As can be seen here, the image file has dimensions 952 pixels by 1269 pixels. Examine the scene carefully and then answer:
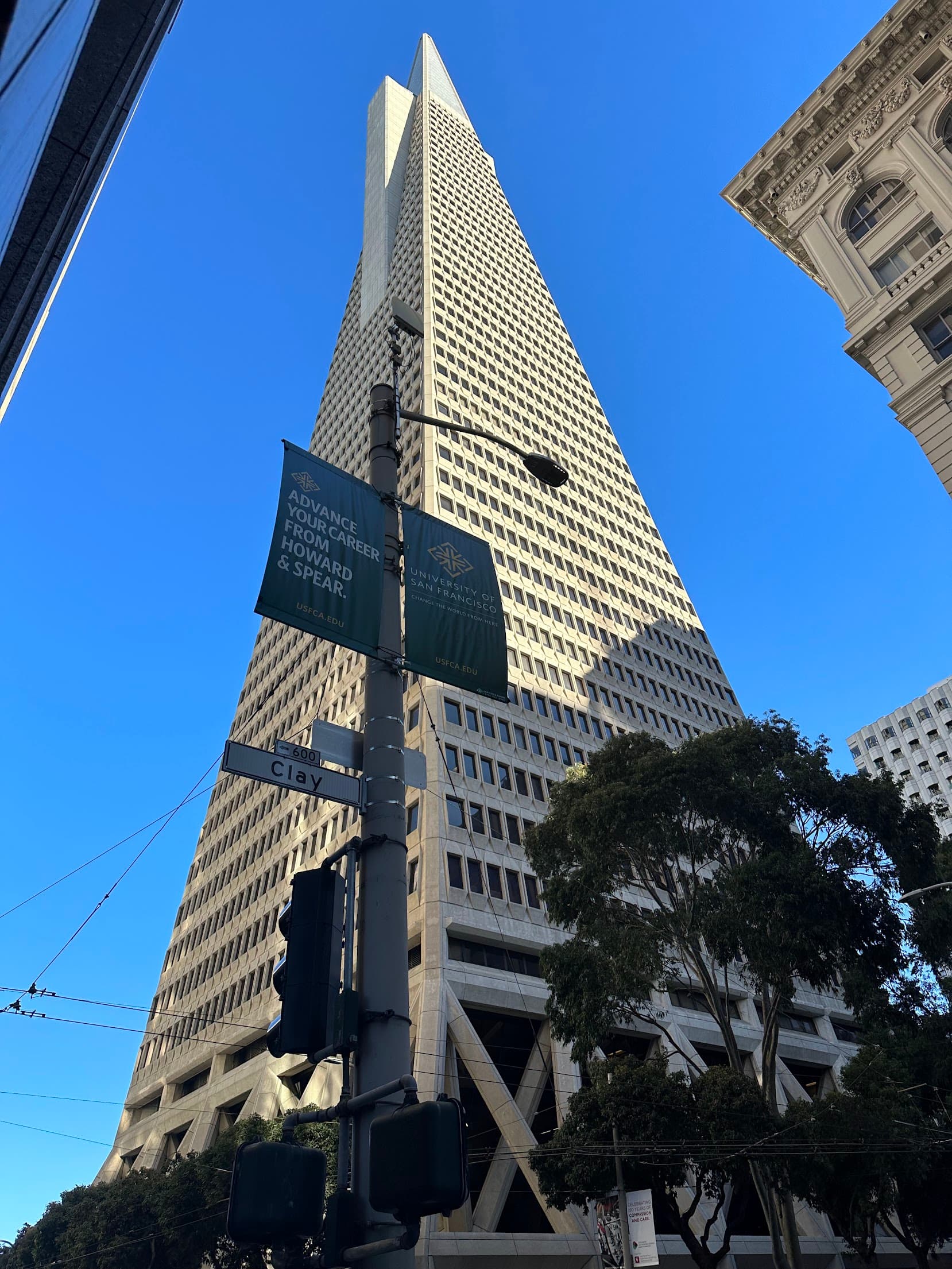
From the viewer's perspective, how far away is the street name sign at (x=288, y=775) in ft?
19.3

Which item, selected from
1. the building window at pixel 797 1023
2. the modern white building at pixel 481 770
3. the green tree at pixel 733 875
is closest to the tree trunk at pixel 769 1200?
the green tree at pixel 733 875

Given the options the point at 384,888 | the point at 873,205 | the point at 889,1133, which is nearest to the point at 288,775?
the point at 384,888

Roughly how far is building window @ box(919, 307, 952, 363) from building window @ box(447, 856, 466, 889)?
29.3m

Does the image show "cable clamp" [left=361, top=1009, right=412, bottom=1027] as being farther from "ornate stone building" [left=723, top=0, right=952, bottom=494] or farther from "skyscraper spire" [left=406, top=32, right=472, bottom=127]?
"skyscraper spire" [left=406, top=32, right=472, bottom=127]

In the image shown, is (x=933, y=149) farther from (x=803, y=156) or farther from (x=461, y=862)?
(x=461, y=862)

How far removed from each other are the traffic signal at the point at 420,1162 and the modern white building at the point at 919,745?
106217 millimetres

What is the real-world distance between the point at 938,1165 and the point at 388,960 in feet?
99.0

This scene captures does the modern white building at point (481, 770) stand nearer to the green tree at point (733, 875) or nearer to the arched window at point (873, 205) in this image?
the green tree at point (733, 875)

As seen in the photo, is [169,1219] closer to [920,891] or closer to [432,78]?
[920,891]

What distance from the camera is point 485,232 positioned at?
99812 millimetres

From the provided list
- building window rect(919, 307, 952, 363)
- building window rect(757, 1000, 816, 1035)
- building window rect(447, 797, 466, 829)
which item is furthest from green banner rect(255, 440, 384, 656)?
building window rect(757, 1000, 816, 1035)

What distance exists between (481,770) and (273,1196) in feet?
142

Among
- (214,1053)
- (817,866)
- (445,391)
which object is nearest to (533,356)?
(445,391)

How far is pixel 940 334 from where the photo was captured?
27.6m
